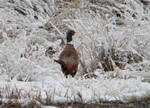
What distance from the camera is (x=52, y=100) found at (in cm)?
347

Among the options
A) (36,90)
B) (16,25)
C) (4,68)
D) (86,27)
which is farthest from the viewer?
(16,25)

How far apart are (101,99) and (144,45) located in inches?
102

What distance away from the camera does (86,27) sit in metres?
6.07

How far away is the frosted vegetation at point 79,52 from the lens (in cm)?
376

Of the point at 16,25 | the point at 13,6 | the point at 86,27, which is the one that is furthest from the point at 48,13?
the point at 86,27

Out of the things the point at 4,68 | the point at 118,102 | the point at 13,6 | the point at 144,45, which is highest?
the point at 13,6

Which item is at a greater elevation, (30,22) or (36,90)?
(30,22)

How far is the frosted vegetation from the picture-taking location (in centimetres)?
376

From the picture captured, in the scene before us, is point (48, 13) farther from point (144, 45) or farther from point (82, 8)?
point (144, 45)

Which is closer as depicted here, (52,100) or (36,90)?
(52,100)

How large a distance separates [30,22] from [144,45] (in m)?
2.69

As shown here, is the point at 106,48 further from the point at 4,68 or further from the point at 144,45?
the point at 4,68

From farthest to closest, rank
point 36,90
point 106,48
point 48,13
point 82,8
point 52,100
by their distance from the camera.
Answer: point 48,13, point 82,8, point 106,48, point 36,90, point 52,100

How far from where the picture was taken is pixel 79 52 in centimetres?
586
